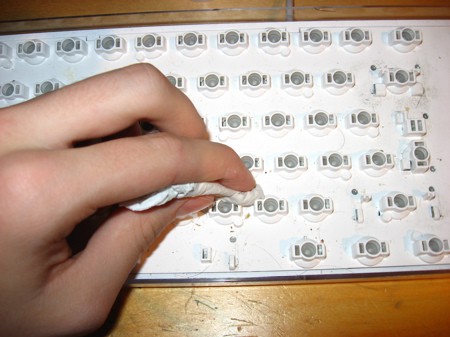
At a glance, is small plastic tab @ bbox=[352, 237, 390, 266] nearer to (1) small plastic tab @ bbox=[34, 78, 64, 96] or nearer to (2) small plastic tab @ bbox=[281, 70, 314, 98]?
(2) small plastic tab @ bbox=[281, 70, 314, 98]

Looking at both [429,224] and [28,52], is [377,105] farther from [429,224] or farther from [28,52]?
[28,52]

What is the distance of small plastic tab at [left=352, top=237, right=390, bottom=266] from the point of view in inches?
22.9

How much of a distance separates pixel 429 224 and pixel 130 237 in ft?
1.59

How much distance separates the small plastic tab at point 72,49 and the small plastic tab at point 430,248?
67cm

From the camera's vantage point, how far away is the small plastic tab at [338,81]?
65 centimetres

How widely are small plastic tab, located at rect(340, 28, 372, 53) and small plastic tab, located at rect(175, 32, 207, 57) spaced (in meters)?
0.26

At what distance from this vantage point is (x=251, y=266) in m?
0.59

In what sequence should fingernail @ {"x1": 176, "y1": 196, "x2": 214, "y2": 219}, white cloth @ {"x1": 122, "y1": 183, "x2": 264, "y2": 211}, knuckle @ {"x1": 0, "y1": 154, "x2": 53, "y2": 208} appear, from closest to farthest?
1. knuckle @ {"x1": 0, "y1": 154, "x2": 53, "y2": 208}
2. white cloth @ {"x1": 122, "y1": 183, "x2": 264, "y2": 211}
3. fingernail @ {"x1": 176, "y1": 196, "x2": 214, "y2": 219}

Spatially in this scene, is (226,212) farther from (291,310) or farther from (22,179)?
(22,179)

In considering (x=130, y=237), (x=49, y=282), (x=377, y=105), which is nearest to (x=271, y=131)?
(x=377, y=105)

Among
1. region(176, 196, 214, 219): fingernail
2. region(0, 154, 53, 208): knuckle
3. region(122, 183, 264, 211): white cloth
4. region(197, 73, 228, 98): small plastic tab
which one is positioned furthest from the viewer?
region(197, 73, 228, 98): small plastic tab

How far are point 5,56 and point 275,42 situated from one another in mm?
500

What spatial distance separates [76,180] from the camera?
1.11 feet

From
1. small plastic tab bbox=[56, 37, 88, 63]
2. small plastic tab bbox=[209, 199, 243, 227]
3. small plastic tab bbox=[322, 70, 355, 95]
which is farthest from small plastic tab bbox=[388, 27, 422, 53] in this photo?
small plastic tab bbox=[56, 37, 88, 63]
